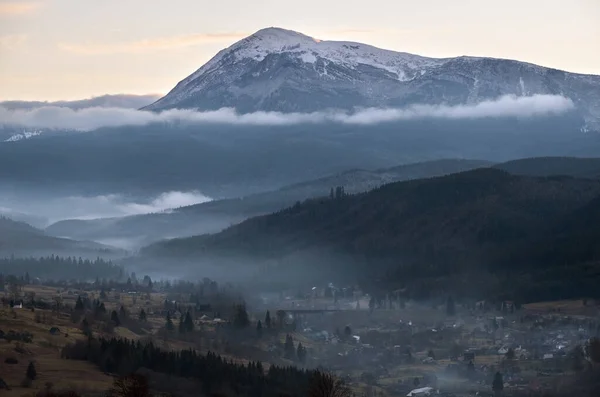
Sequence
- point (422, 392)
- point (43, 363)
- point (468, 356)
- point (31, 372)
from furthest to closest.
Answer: point (468, 356) < point (422, 392) < point (43, 363) < point (31, 372)

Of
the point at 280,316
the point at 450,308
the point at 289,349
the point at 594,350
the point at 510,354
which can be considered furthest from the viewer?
the point at 450,308

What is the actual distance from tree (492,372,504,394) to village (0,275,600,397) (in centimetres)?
9

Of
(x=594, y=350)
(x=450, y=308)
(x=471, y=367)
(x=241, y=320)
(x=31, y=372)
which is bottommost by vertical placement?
(x=471, y=367)

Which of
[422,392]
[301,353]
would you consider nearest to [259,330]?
[301,353]

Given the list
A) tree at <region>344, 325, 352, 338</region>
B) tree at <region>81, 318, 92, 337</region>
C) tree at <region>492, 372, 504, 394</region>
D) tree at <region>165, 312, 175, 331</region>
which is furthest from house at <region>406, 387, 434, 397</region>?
tree at <region>344, 325, 352, 338</region>

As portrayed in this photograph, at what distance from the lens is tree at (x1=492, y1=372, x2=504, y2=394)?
11934cm

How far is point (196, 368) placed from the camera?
117625 millimetres

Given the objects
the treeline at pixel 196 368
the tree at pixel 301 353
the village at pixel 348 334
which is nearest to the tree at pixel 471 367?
the village at pixel 348 334

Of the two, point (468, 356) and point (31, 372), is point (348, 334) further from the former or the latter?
point (31, 372)

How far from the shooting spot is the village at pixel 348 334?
403 feet

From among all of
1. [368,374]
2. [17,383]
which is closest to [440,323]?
[368,374]

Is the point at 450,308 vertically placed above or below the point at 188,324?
above

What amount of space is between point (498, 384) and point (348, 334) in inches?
1465

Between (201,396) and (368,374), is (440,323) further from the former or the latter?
(201,396)
